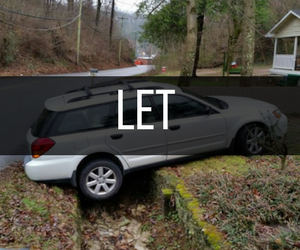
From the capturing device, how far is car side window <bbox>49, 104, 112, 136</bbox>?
524cm

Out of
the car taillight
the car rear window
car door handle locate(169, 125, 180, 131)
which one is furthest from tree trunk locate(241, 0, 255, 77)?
the car taillight

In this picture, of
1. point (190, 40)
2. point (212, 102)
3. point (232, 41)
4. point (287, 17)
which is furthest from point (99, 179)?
point (287, 17)

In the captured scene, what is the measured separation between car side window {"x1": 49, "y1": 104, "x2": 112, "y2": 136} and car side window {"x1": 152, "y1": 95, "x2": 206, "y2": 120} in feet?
2.90

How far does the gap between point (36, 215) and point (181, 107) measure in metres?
2.92

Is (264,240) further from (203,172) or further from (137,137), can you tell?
(137,137)

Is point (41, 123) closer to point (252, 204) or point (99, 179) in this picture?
point (99, 179)

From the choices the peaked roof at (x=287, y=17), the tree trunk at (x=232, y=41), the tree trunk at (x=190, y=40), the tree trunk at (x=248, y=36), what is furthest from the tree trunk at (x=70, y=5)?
the tree trunk at (x=248, y=36)

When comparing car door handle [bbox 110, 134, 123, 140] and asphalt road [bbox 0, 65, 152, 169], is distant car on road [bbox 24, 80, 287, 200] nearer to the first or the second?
car door handle [bbox 110, 134, 123, 140]

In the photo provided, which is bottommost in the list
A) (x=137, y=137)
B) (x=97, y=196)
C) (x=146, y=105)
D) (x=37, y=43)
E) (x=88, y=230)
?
(x=88, y=230)

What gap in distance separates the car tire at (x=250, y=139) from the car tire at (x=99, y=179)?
229 centimetres

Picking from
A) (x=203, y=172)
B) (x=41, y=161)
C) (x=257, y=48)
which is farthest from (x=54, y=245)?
(x=257, y=48)

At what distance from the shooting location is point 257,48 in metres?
38.0

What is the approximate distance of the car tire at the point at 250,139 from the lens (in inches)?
241

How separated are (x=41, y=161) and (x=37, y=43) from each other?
33.5 metres
